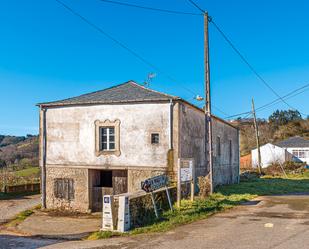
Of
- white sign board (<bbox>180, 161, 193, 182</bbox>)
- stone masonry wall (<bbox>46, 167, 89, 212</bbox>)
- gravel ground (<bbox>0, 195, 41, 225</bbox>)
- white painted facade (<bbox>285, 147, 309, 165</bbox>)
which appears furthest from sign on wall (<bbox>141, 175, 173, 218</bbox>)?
white painted facade (<bbox>285, 147, 309, 165</bbox>)

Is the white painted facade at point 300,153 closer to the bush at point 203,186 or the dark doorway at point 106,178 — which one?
the dark doorway at point 106,178

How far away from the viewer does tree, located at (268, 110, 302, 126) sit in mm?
87812

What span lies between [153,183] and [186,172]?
2.62 meters

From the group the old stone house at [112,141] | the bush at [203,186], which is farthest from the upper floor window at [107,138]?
the bush at [203,186]

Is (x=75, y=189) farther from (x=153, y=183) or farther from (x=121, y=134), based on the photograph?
(x=153, y=183)

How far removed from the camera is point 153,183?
45.3ft

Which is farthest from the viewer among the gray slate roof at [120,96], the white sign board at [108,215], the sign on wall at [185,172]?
the gray slate roof at [120,96]

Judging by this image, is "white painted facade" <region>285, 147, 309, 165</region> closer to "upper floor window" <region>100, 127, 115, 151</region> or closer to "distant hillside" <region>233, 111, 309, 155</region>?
"distant hillside" <region>233, 111, 309, 155</region>

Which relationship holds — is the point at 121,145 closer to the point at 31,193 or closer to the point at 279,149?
the point at 31,193

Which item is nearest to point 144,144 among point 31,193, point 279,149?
point 31,193

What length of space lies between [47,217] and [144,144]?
590 cm

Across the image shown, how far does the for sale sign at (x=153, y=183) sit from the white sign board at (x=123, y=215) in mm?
1412

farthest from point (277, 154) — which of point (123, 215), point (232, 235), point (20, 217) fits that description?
point (232, 235)

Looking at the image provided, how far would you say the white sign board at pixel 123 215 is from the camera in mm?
11805
